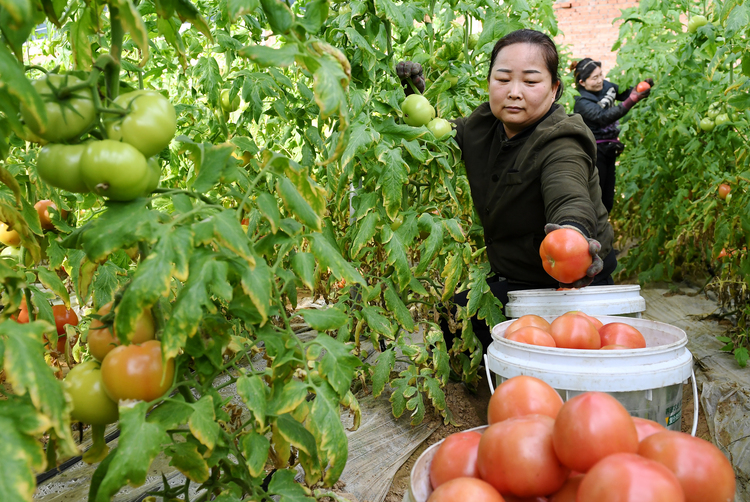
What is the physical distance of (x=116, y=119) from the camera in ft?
2.47

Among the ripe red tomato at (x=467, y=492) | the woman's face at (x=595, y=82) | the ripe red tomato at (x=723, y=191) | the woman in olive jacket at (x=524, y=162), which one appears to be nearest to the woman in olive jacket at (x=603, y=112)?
the woman's face at (x=595, y=82)

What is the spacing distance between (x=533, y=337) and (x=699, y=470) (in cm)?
54

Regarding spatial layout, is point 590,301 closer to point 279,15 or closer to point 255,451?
point 255,451

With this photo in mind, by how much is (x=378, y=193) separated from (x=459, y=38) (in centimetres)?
68

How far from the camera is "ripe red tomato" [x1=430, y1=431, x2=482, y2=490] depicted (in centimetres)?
87

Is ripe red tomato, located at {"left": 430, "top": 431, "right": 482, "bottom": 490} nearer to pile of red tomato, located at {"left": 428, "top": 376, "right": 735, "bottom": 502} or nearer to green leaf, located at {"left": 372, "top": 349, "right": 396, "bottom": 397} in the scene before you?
pile of red tomato, located at {"left": 428, "top": 376, "right": 735, "bottom": 502}

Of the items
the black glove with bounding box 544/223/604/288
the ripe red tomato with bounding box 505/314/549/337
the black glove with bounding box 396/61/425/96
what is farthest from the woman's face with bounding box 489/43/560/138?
the ripe red tomato with bounding box 505/314/549/337

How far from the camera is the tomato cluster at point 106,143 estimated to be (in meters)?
0.70

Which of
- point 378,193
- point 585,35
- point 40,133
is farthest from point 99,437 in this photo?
point 585,35

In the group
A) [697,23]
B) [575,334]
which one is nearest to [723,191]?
[697,23]

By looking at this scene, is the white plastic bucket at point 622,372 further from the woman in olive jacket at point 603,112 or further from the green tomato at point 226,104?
the woman in olive jacket at point 603,112

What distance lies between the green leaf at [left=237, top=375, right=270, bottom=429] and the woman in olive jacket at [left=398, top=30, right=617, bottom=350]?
1107 millimetres

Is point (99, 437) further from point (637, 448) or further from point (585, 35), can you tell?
point (585, 35)

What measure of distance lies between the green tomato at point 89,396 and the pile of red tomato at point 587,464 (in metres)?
0.49
